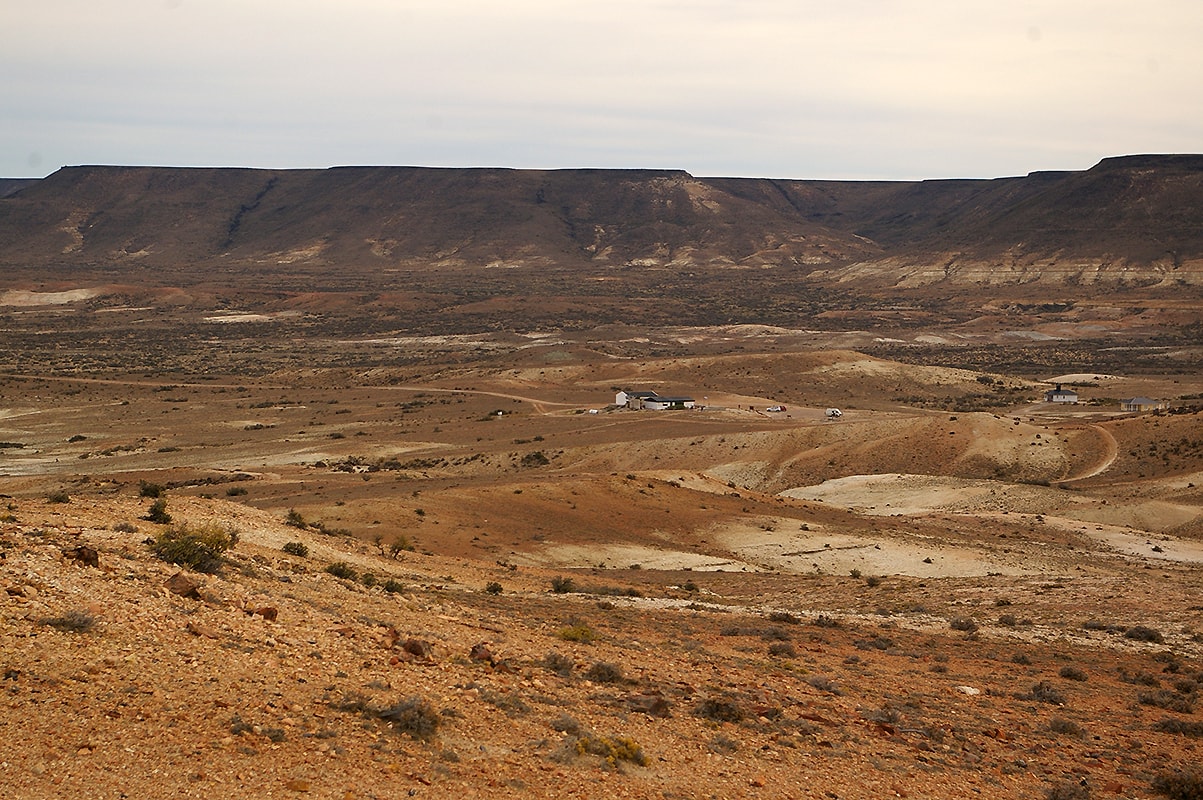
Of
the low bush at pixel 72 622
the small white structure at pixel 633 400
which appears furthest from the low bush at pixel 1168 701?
the small white structure at pixel 633 400

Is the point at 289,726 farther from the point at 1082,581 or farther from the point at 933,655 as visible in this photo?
the point at 1082,581

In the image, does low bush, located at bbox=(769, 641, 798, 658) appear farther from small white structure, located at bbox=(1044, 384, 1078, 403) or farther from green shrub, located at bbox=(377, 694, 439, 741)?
small white structure, located at bbox=(1044, 384, 1078, 403)

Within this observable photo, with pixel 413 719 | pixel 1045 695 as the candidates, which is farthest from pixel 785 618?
pixel 413 719

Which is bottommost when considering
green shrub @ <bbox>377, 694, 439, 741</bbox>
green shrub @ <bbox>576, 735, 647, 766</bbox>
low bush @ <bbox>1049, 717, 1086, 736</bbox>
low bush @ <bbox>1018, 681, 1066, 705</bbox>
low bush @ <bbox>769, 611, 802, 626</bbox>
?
low bush @ <bbox>769, 611, 802, 626</bbox>

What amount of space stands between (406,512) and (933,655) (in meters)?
17.9

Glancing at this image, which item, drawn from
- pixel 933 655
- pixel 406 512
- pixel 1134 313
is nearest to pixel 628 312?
pixel 1134 313

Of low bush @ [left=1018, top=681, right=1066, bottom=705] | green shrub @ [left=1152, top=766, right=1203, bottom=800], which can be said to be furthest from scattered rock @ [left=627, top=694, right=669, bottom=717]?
low bush @ [left=1018, top=681, right=1066, bottom=705]

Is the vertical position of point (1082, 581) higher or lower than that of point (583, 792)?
lower

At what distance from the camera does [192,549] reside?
49.8ft

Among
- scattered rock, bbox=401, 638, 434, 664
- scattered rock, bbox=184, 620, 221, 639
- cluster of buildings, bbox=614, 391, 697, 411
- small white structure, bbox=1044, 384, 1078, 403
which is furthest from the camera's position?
small white structure, bbox=1044, 384, 1078, 403

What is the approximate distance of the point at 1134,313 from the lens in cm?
14988

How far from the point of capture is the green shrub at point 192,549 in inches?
593

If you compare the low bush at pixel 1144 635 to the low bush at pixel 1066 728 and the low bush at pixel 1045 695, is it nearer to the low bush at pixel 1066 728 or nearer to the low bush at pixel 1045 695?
the low bush at pixel 1045 695

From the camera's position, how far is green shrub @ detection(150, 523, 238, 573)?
15.1m
